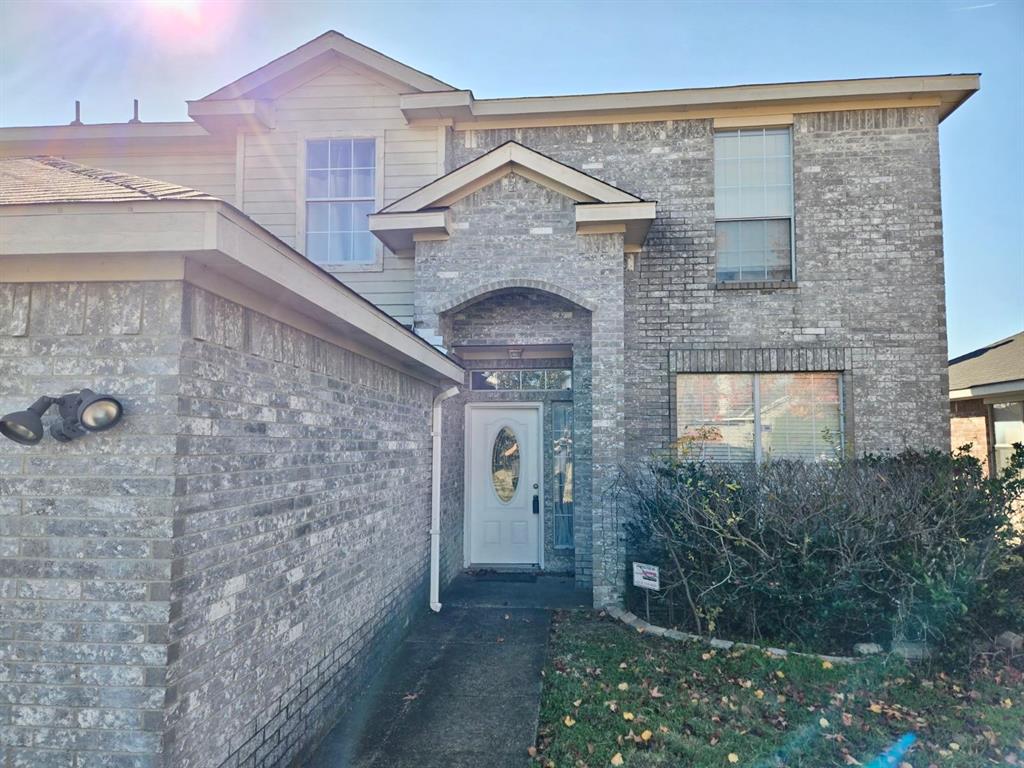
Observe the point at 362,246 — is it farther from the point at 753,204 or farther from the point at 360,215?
the point at 753,204

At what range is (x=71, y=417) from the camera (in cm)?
253

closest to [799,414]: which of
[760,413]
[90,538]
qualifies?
[760,413]

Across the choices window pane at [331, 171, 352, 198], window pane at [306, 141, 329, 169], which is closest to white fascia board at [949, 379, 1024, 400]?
window pane at [331, 171, 352, 198]

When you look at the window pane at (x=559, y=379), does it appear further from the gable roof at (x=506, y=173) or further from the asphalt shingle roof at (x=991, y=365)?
the asphalt shingle roof at (x=991, y=365)

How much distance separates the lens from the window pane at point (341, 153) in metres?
8.73

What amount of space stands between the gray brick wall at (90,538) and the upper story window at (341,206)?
6159mm

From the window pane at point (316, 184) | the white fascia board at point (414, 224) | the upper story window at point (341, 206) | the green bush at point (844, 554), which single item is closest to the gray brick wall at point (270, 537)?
the white fascia board at point (414, 224)

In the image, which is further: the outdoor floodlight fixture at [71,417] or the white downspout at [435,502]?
the white downspout at [435,502]

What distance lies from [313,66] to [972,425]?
1341cm

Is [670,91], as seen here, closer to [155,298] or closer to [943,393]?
[943,393]

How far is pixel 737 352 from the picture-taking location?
8.01 metres

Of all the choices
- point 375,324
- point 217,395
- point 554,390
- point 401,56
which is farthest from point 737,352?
point 217,395

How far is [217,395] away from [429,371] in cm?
335

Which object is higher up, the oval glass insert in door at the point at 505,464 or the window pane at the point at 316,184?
the window pane at the point at 316,184
